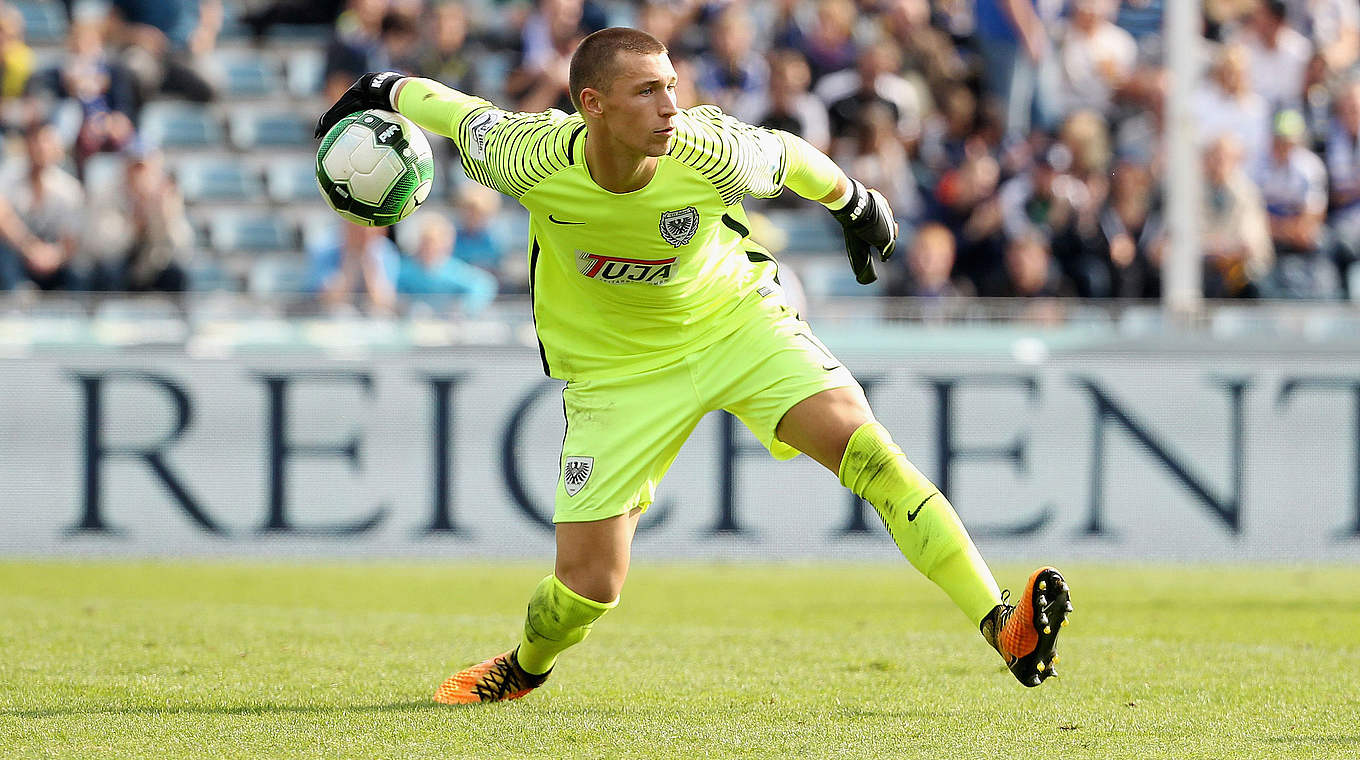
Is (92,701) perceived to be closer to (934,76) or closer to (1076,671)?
(1076,671)

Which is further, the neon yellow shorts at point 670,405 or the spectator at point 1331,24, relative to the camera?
the spectator at point 1331,24

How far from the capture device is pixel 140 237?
488 inches

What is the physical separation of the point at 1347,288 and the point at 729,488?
190 inches

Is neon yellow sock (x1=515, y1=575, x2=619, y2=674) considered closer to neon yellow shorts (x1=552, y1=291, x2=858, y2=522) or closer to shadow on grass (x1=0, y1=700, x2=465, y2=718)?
neon yellow shorts (x1=552, y1=291, x2=858, y2=522)

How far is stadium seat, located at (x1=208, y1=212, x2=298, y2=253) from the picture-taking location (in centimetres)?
1374

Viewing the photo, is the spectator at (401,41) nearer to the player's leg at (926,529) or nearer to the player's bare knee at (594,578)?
the player's bare knee at (594,578)

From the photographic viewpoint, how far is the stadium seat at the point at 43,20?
15727 millimetres

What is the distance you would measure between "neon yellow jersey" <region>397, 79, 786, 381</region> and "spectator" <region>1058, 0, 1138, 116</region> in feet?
28.4

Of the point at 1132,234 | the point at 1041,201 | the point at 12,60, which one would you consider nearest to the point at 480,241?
the point at 1041,201

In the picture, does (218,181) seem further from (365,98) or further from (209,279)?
(365,98)

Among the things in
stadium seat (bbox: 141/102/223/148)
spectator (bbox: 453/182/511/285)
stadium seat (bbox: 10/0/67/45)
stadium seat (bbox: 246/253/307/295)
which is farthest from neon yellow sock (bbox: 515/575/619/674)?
stadium seat (bbox: 10/0/67/45)

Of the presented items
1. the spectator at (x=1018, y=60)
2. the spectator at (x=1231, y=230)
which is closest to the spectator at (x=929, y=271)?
the spectator at (x=1231, y=230)

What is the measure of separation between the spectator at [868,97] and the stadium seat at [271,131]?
4.33 meters

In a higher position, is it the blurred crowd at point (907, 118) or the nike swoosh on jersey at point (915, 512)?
the blurred crowd at point (907, 118)
